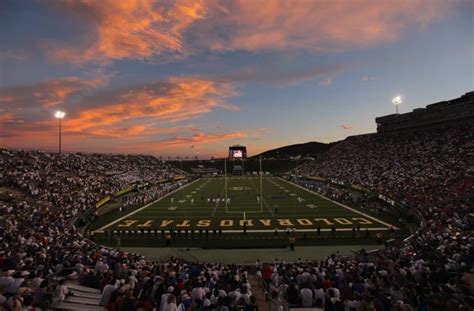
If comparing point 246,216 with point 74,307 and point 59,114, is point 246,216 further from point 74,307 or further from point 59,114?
point 59,114

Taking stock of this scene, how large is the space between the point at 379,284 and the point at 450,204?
679 inches

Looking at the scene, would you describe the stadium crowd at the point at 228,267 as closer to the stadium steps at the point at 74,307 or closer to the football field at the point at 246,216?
the stadium steps at the point at 74,307

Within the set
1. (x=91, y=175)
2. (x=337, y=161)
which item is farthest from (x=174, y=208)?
(x=337, y=161)

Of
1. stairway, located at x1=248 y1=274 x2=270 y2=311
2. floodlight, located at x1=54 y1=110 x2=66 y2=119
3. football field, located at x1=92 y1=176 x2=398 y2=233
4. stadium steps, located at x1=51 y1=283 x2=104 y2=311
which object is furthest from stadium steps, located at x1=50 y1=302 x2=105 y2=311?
floodlight, located at x1=54 y1=110 x2=66 y2=119

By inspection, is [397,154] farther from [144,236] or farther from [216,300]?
[216,300]

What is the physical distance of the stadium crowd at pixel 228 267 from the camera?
769cm

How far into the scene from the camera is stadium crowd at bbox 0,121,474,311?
7691 millimetres

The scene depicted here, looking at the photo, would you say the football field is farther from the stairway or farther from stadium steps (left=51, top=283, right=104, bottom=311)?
stadium steps (left=51, top=283, right=104, bottom=311)

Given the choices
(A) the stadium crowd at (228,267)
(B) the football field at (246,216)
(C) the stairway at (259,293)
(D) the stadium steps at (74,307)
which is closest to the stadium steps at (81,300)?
(D) the stadium steps at (74,307)

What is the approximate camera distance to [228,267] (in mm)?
13188

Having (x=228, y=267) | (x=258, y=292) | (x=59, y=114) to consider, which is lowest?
(x=258, y=292)

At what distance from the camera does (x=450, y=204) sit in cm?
2269

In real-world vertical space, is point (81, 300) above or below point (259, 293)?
above

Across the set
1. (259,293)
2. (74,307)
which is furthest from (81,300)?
(259,293)
